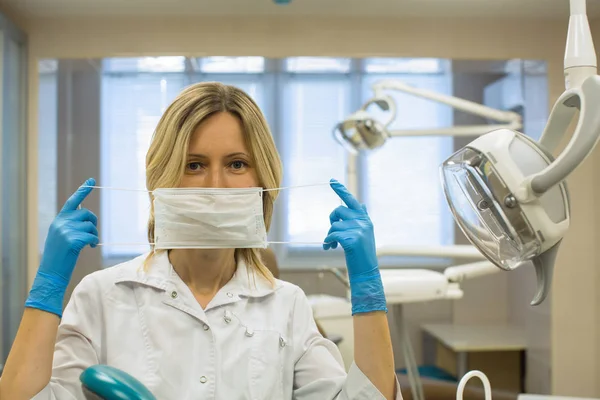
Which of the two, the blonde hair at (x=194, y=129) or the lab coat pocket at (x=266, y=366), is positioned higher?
the blonde hair at (x=194, y=129)

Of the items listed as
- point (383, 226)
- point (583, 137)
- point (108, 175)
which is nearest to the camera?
point (583, 137)

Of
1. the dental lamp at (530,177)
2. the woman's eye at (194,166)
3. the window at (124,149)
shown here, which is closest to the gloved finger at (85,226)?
the woman's eye at (194,166)

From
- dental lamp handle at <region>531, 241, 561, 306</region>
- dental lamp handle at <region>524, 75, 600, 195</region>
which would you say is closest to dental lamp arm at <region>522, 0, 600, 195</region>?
dental lamp handle at <region>524, 75, 600, 195</region>

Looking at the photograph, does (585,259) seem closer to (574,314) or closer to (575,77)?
(574,314)

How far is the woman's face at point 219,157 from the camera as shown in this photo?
1.39 metres

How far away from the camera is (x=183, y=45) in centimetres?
403

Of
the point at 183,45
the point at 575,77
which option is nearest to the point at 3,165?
the point at 183,45

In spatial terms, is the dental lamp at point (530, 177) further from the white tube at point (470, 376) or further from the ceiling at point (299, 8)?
the ceiling at point (299, 8)

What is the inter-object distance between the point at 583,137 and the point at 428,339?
375 centimetres

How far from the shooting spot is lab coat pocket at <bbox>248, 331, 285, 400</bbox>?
4.44 feet

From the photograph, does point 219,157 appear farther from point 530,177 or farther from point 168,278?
point 530,177

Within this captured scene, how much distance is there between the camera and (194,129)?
4.57ft

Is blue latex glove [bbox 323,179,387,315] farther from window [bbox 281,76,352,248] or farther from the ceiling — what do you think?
window [bbox 281,76,352,248]

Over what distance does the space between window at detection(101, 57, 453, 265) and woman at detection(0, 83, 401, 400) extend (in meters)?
2.74
